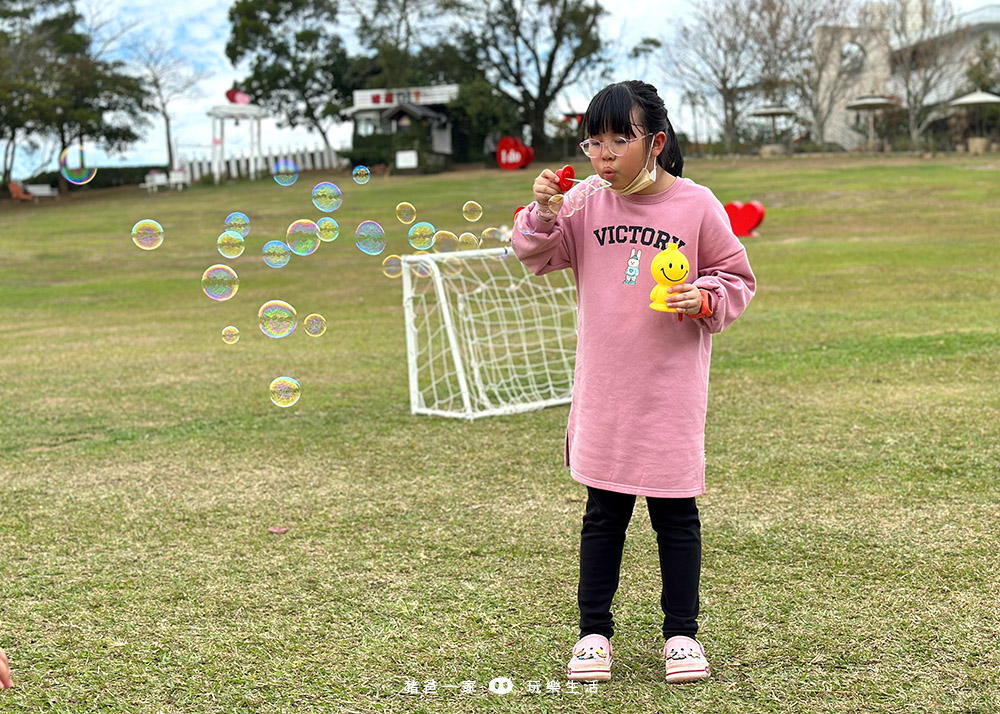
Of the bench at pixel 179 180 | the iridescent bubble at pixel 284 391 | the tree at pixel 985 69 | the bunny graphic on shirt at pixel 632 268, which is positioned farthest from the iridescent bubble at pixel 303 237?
the tree at pixel 985 69

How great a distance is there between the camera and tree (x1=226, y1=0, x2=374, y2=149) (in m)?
47.9

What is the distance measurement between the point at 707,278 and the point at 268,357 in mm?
7029

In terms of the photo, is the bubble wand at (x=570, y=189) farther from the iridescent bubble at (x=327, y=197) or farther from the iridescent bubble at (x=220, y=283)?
the iridescent bubble at (x=220, y=283)

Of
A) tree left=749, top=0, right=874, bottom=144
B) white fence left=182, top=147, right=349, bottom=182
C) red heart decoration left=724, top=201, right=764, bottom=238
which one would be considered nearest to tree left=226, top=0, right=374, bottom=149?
white fence left=182, top=147, right=349, bottom=182

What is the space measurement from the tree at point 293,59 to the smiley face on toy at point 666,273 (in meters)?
46.6

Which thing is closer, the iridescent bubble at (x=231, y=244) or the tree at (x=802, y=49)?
the iridescent bubble at (x=231, y=244)

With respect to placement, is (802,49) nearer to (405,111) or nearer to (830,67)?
(830,67)

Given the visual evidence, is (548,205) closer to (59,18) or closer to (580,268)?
(580,268)

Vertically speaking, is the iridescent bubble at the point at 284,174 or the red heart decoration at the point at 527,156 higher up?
the red heart decoration at the point at 527,156

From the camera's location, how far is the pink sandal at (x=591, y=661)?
2.83 metres

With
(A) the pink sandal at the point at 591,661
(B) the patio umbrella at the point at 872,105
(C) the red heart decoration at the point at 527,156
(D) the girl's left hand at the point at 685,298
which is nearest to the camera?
(D) the girl's left hand at the point at 685,298

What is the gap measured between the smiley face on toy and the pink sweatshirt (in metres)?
0.13

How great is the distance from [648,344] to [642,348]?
19 mm

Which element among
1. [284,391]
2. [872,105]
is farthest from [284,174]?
[872,105]
